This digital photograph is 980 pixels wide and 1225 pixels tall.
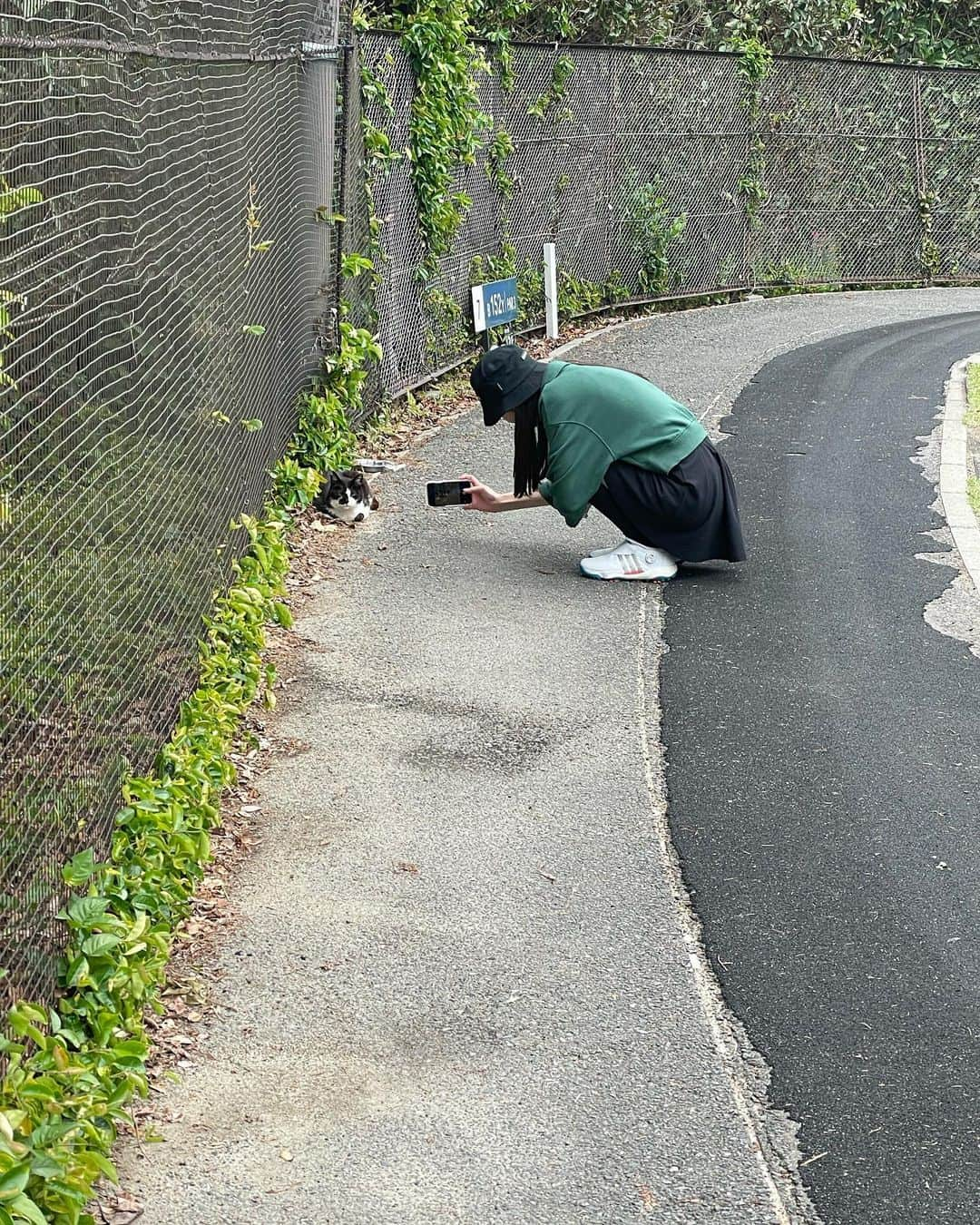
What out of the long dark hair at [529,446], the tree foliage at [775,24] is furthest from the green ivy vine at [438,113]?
the tree foliage at [775,24]

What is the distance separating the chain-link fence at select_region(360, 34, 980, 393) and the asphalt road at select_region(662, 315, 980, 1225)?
12.0 feet

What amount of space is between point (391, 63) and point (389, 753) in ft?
20.6

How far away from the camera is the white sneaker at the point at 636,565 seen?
302 inches

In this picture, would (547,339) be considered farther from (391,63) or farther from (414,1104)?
(414,1104)

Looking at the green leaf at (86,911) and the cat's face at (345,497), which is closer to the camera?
the green leaf at (86,911)

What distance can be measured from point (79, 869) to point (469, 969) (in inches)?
45.9

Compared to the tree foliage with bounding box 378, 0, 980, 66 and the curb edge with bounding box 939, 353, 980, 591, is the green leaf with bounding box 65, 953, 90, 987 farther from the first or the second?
the tree foliage with bounding box 378, 0, 980, 66

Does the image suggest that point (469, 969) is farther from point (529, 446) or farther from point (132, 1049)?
point (529, 446)

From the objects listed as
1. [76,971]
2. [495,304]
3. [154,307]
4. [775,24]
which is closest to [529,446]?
[154,307]

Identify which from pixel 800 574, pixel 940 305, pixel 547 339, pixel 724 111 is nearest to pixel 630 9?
pixel 724 111

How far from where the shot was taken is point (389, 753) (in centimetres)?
564

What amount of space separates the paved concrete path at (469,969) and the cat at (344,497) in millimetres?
1283

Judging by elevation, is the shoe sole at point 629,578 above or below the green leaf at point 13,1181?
below

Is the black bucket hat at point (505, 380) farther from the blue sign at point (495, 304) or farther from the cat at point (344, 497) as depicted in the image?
the blue sign at point (495, 304)
